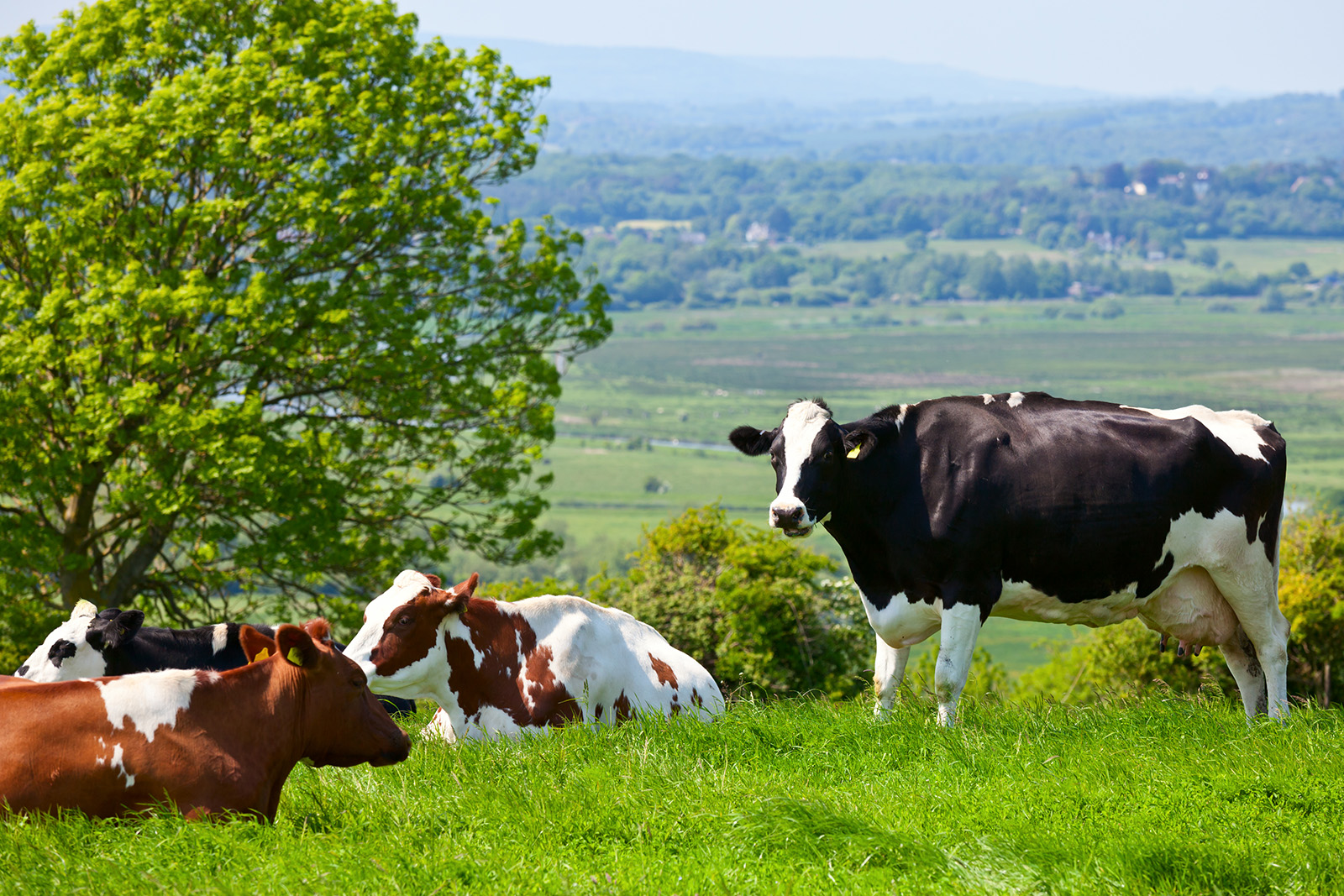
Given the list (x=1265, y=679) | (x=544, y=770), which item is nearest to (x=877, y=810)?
(x=544, y=770)

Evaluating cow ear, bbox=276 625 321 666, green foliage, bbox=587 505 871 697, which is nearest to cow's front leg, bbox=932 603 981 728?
cow ear, bbox=276 625 321 666

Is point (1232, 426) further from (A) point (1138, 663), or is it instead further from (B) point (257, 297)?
(B) point (257, 297)

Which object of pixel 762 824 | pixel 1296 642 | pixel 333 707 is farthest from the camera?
pixel 1296 642

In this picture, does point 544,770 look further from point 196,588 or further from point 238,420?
point 196,588

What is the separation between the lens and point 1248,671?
8.23 m

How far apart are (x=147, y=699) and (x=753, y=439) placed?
13.5 feet

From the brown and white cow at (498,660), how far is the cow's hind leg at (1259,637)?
11.3 feet

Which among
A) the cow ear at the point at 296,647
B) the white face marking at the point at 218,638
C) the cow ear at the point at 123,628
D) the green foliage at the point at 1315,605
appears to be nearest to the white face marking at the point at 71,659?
the cow ear at the point at 123,628

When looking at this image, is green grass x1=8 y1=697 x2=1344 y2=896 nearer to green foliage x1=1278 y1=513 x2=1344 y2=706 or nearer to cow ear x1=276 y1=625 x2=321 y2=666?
cow ear x1=276 y1=625 x2=321 y2=666

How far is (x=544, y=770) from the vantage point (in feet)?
19.6

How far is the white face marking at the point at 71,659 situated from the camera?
7.63 m

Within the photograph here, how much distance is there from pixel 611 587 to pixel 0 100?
11.6 m

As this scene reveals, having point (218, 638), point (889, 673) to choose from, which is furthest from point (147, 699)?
point (889, 673)

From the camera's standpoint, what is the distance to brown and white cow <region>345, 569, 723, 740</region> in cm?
701
